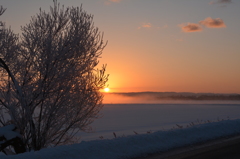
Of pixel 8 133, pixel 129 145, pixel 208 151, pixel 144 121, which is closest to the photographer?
pixel 208 151

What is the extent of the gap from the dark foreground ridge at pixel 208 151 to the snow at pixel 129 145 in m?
0.38

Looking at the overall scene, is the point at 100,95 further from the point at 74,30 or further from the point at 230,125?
the point at 230,125

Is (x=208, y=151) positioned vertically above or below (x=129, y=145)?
below

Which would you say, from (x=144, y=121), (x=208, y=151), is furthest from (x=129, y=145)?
(x=144, y=121)

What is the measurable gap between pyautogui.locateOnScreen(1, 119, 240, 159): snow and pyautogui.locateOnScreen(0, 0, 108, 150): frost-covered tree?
2.85 meters

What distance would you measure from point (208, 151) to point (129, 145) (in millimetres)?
2117

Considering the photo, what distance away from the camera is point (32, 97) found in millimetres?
9234

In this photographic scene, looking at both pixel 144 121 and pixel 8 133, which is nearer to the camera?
pixel 8 133

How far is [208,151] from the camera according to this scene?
287 inches

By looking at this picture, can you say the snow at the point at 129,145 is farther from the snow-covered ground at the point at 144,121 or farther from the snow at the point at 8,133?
the snow-covered ground at the point at 144,121

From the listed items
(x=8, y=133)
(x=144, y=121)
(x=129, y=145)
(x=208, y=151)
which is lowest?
(x=144, y=121)

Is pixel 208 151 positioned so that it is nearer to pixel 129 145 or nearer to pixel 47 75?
pixel 129 145

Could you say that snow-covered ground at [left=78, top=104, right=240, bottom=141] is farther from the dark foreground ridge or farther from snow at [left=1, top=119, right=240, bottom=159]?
the dark foreground ridge

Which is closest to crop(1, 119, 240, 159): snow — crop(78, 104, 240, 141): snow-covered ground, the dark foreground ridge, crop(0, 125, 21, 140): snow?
the dark foreground ridge
